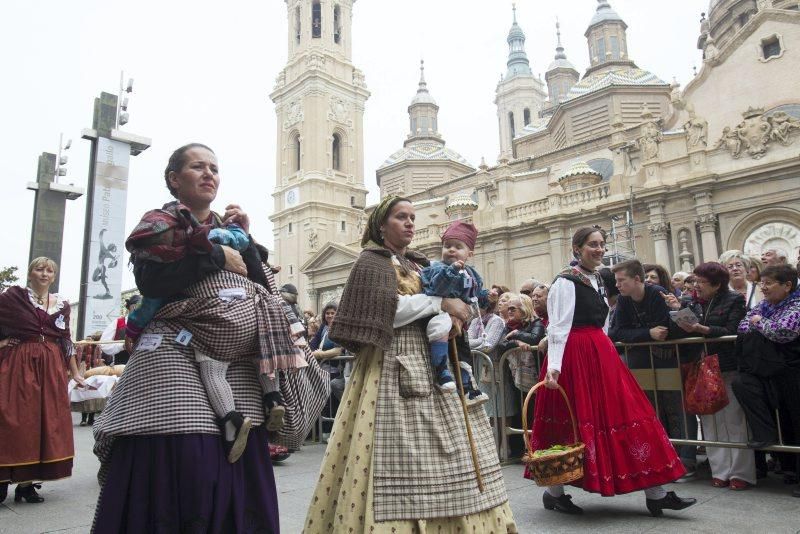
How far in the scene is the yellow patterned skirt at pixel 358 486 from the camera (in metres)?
2.46

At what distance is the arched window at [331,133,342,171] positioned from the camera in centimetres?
4531

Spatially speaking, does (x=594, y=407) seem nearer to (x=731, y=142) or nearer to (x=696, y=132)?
(x=731, y=142)

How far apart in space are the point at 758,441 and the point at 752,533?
4.12 feet

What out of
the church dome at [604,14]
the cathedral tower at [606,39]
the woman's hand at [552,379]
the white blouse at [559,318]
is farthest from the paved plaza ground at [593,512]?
the church dome at [604,14]

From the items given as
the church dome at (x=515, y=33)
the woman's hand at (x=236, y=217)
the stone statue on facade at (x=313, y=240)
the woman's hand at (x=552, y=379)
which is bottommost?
the woman's hand at (x=552, y=379)

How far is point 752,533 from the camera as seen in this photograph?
320 cm

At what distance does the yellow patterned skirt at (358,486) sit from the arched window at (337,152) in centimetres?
4345

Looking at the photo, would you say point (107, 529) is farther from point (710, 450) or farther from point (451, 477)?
point (710, 450)

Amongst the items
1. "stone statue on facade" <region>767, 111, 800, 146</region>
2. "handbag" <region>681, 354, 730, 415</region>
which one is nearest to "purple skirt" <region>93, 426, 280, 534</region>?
"handbag" <region>681, 354, 730, 415</region>

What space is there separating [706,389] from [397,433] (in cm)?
308

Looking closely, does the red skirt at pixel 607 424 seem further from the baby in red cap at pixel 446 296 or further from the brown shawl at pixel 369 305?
the brown shawl at pixel 369 305

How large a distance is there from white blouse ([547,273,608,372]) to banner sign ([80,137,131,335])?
695 inches

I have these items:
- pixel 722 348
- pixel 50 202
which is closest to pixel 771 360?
pixel 722 348

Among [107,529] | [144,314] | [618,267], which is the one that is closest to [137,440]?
[107,529]
